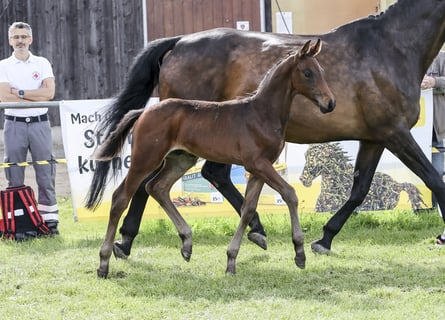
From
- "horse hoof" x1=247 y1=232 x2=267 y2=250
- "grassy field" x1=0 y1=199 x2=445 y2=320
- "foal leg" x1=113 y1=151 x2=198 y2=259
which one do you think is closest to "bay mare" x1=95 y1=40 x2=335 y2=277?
"grassy field" x1=0 y1=199 x2=445 y2=320

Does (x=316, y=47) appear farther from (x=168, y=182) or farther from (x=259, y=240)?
(x=259, y=240)

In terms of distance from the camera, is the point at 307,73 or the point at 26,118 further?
the point at 26,118

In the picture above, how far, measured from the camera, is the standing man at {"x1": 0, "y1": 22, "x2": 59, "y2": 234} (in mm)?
8398

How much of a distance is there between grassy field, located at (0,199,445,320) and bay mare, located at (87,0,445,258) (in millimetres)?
441

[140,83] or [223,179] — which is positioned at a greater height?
[140,83]

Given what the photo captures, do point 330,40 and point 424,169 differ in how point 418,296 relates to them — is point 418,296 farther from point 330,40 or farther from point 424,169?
point 330,40

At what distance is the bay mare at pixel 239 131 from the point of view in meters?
5.96

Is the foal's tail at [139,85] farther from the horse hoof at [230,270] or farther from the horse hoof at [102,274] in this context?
the horse hoof at [230,270]

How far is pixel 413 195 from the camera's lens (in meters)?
8.66

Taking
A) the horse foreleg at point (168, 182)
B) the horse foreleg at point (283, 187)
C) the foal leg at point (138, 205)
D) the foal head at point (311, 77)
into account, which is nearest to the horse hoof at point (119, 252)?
the foal leg at point (138, 205)

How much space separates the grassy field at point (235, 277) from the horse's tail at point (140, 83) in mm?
1189

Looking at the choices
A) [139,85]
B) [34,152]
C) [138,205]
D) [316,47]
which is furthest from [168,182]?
[34,152]

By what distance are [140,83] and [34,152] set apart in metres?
1.71

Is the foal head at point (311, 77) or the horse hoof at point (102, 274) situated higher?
the foal head at point (311, 77)
